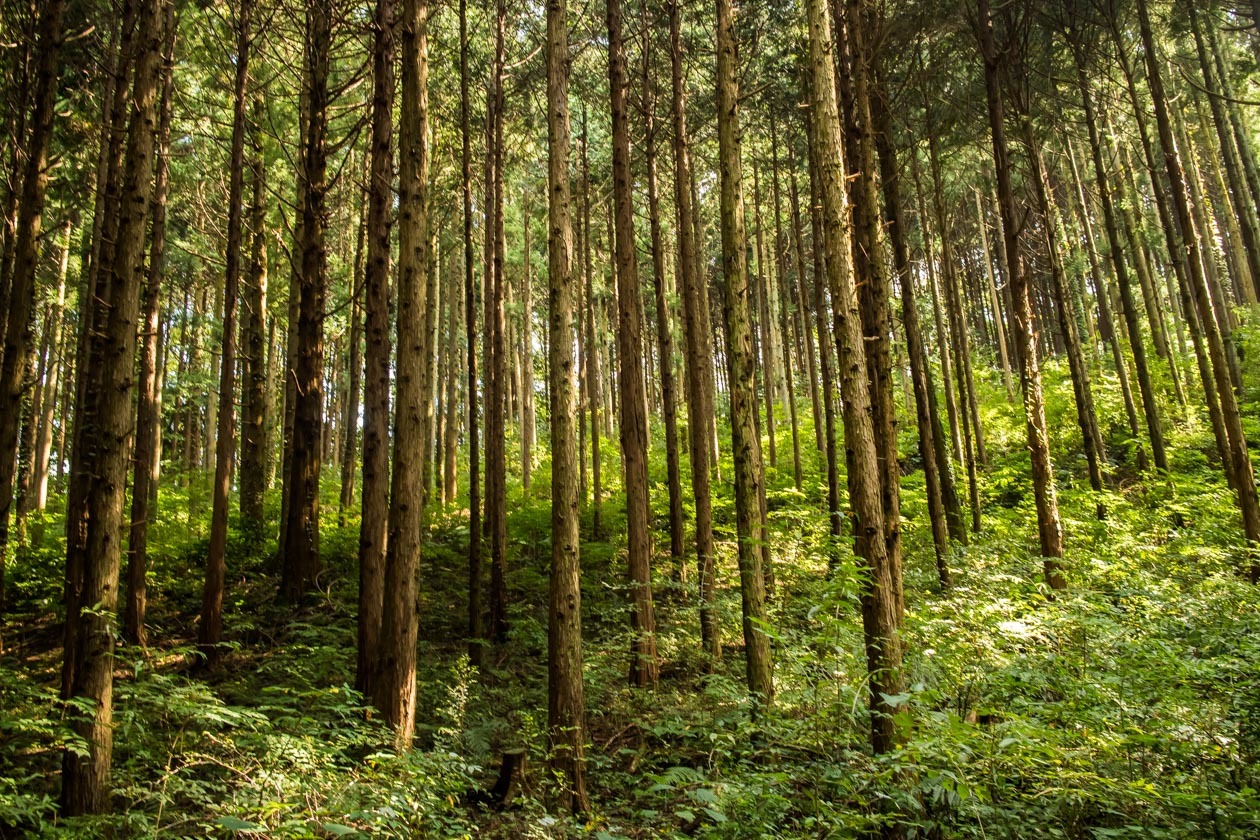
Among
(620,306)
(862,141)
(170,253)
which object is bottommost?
(620,306)

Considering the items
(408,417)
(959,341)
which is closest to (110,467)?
(408,417)

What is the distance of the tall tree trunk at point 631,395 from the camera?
9586mm

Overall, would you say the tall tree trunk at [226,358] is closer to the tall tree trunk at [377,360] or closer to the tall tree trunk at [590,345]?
the tall tree trunk at [377,360]

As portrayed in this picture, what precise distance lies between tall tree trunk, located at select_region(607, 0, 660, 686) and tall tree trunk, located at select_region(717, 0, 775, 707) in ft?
6.52

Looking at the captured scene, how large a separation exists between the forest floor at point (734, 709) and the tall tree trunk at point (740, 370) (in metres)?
0.44

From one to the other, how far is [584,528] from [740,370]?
10605mm

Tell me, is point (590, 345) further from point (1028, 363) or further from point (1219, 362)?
point (1219, 362)

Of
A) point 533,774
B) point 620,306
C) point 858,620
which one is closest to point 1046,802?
point 533,774

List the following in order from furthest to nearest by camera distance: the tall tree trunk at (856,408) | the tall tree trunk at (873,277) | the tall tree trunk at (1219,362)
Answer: the tall tree trunk at (1219,362) → the tall tree trunk at (873,277) → the tall tree trunk at (856,408)

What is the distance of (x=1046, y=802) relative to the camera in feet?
14.8

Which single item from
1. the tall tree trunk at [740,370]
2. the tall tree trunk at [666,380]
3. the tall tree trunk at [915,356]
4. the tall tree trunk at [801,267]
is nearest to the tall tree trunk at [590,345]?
the tall tree trunk at [666,380]

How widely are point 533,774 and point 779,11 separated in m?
15.5

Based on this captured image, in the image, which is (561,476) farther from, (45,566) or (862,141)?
(45,566)

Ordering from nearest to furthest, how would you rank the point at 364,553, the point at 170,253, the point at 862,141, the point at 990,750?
the point at 990,750, the point at 364,553, the point at 862,141, the point at 170,253
